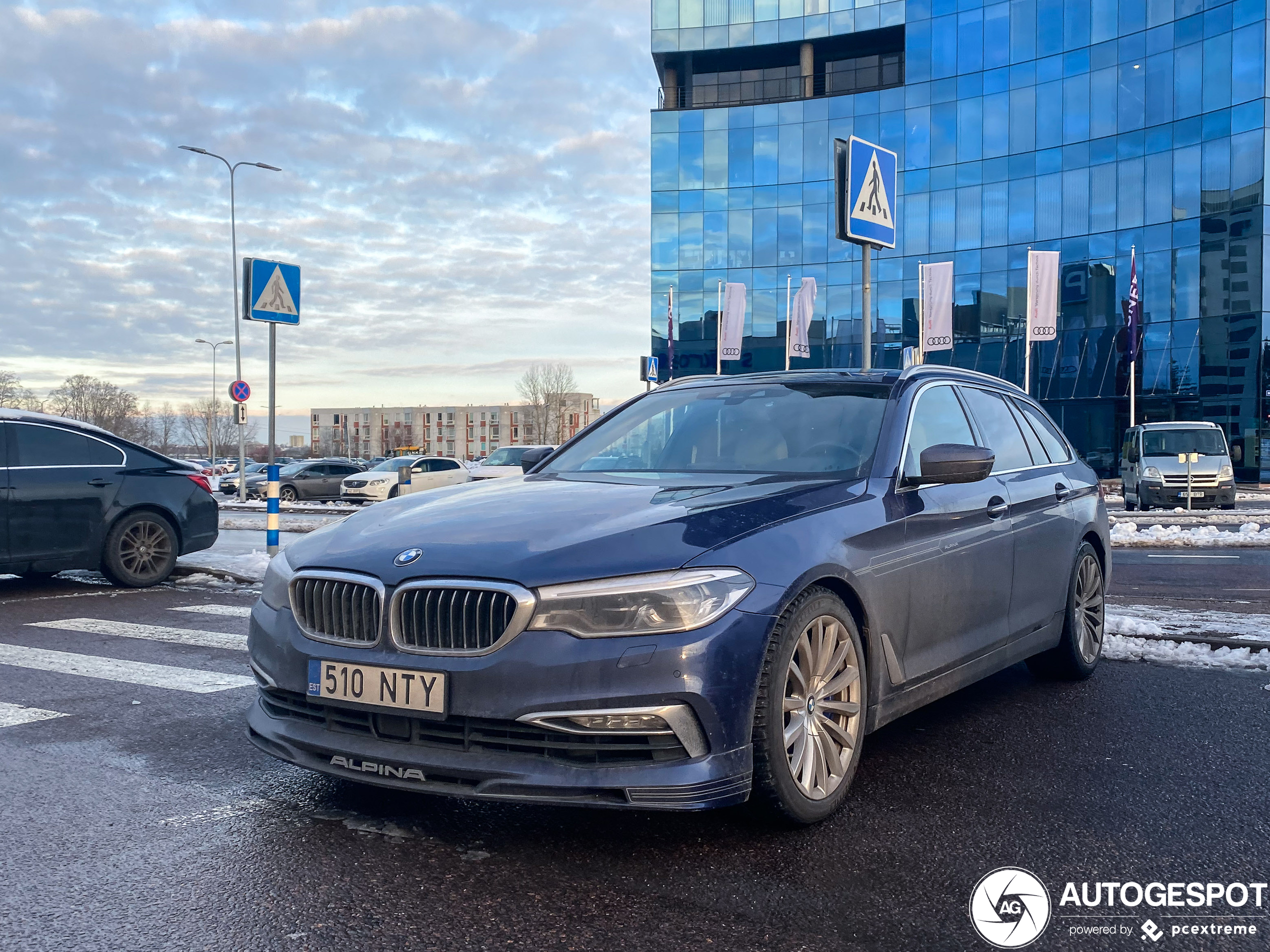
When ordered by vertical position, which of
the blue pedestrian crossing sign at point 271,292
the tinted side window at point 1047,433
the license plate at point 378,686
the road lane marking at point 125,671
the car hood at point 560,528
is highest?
the blue pedestrian crossing sign at point 271,292

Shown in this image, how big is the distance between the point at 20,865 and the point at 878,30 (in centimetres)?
5100

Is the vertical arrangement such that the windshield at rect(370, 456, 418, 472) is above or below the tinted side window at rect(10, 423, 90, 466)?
below

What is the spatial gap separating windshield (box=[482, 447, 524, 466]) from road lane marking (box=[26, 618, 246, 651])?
831 inches

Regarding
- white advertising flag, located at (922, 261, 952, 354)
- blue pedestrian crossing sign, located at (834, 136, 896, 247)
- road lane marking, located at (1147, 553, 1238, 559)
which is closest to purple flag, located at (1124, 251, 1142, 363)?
white advertising flag, located at (922, 261, 952, 354)

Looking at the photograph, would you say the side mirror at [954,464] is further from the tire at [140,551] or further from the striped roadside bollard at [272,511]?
the striped roadside bollard at [272,511]

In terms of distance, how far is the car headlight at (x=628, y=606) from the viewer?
3090 millimetres

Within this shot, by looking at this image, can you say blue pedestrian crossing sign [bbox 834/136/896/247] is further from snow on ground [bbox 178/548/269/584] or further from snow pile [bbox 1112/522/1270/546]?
snow pile [bbox 1112/522/1270/546]

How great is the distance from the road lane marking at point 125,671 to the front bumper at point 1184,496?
21.0 metres

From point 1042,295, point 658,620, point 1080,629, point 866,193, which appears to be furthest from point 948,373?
point 1042,295

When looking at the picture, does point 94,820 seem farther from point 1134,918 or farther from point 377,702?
point 1134,918

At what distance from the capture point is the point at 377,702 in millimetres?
3223

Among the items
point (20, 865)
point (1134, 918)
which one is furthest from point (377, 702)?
point (1134, 918)

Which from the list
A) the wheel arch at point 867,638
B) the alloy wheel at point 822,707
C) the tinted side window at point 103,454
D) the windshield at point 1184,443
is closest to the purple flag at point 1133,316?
the windshield at point 1184,443

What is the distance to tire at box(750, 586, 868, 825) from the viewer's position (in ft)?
10.6
